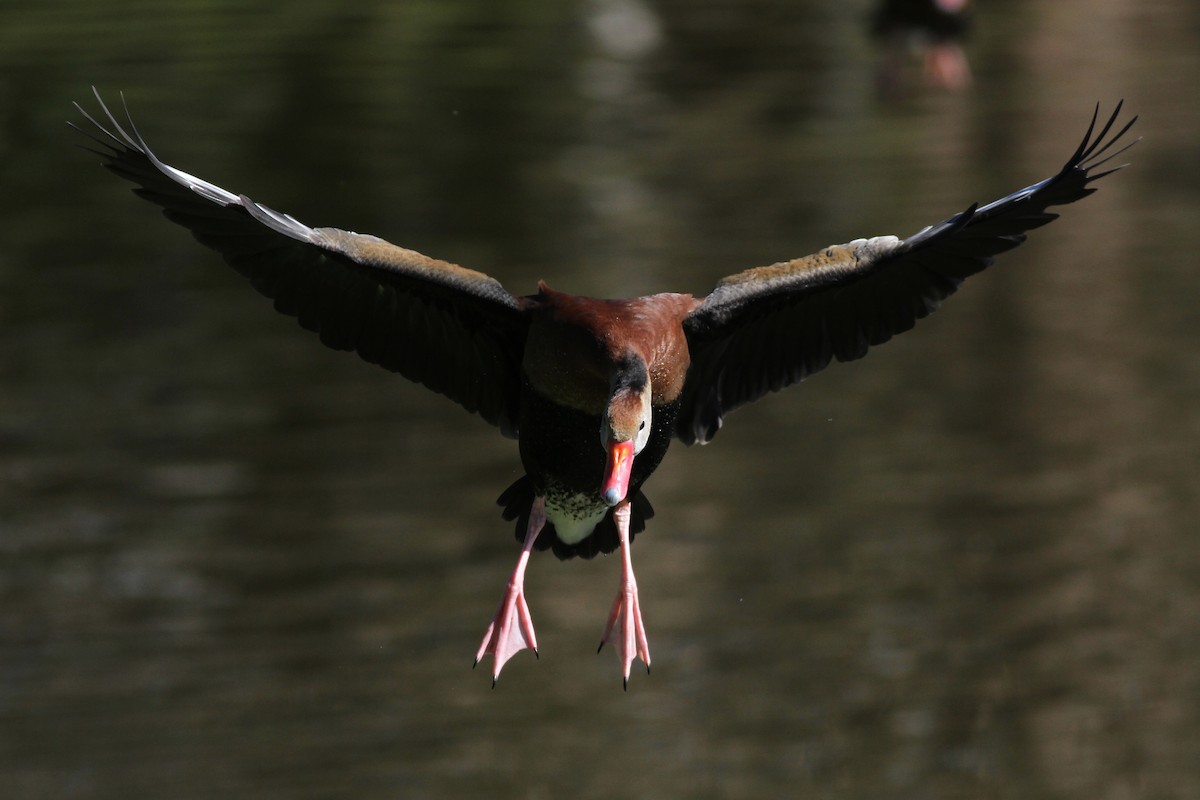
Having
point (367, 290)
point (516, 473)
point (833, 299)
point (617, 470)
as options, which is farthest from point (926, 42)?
point (617, 470)

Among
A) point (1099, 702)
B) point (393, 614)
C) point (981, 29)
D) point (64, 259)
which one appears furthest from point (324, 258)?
point (981, 29)

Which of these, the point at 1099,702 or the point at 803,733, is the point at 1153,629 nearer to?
the point at 1099,702

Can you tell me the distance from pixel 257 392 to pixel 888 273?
17.8ft

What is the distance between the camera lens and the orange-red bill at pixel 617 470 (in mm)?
4254

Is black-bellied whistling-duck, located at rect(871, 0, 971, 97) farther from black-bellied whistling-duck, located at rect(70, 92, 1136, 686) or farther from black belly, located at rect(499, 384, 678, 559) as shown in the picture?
black belly, located at rect(499, 384, 678, 559)

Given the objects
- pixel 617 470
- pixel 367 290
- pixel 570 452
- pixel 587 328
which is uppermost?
→ pixel 587 328

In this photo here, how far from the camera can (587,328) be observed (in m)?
4.37

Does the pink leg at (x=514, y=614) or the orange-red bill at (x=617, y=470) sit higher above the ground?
the orange-red bill at (x=617, y=470)

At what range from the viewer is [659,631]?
8.02 metres

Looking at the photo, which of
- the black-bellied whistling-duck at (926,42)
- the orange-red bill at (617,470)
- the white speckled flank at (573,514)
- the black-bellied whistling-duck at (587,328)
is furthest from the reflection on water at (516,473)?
the orange-red bill at (617,470)

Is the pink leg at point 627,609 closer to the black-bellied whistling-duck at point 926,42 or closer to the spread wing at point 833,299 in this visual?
the spread wing at point 833,299

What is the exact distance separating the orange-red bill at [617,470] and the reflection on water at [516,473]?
129 inches

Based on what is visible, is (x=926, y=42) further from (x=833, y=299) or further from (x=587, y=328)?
(x=587, y=328)

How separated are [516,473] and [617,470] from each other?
4.72 meters
